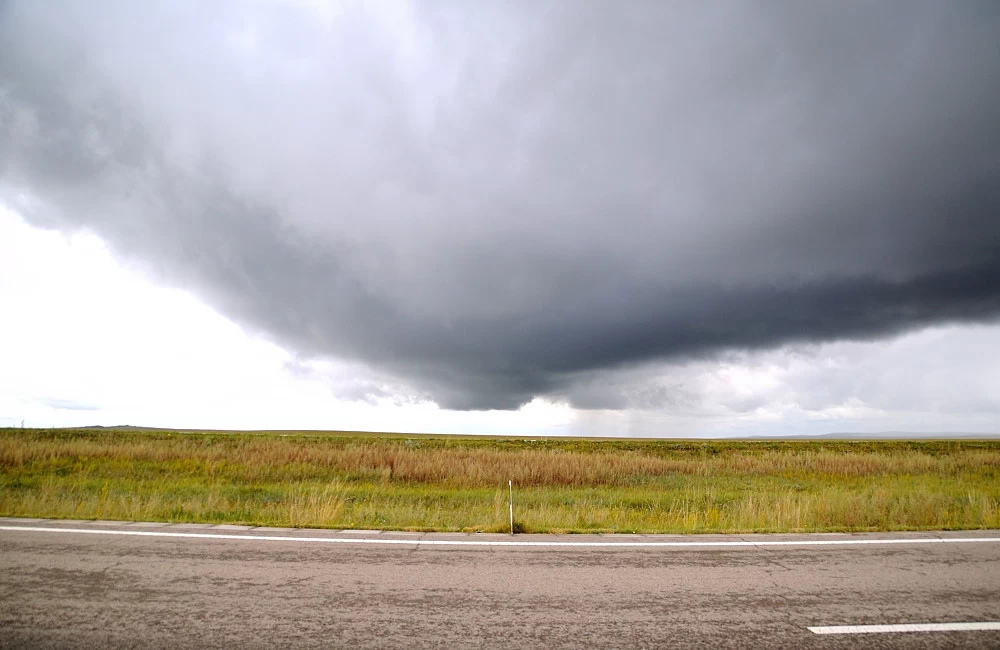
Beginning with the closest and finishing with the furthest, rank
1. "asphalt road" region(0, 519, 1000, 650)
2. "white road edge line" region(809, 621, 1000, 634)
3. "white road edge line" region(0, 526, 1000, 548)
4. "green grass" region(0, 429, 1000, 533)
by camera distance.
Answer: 1. "asphalt road" region(0, 519, 1000, 650)
2. "white road edge line" region(809, 621, 1000, 634)
3. "white road edge line" region(0, 526, 1000, 548)
4. "green grass" region(0, 429, 1000, 533)

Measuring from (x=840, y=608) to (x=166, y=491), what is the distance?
776 inches

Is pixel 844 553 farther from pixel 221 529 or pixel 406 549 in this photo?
pixel 221 529

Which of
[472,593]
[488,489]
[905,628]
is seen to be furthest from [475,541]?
[488,489]

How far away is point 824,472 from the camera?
93.9 ft

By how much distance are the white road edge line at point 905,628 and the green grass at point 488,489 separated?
16.1ft

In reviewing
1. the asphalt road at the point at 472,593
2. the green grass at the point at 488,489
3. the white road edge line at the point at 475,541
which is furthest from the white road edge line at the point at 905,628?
the green grass at the point at 488,489

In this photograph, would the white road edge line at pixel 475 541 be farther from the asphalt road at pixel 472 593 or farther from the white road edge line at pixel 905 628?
the white road edge line at pixel 905 628

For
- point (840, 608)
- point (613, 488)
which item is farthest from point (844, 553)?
point (613, 488)

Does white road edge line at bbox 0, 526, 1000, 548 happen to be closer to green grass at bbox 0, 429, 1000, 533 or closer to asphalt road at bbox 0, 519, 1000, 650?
asphalt road at bbox 0, 519, 1000, 650

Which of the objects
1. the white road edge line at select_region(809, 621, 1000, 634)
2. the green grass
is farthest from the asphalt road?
the green grass

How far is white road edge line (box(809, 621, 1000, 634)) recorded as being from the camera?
5.09 m

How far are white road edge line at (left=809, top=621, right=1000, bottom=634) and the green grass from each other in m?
4.91

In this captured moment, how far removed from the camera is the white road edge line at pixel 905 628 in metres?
5.09

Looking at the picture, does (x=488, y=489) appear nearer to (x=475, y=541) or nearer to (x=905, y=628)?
(x=475, y=541)
